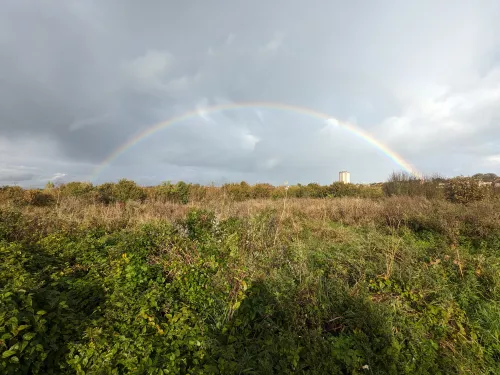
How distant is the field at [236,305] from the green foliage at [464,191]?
6.75 m

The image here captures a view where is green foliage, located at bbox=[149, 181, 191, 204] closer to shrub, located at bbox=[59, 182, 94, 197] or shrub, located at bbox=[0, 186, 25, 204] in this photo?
shrub, located at bbox=[59, 182, 94, 197]

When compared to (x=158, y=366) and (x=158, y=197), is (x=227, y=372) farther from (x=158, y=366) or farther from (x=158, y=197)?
(x=158, y=197)

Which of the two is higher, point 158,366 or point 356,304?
point 356,304

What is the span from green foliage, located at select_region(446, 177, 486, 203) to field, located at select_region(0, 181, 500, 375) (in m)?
6.75

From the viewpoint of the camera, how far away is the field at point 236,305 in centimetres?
246

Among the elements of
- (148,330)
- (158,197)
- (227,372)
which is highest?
(158,197)

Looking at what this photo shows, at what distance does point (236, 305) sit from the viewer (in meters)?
3.19

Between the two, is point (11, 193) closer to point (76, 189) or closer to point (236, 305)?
point (76, 189)

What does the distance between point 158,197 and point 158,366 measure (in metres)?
12.9

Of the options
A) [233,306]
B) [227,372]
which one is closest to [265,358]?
[227,372]

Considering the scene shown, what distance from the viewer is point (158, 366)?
241 cm

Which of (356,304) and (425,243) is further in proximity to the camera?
(425,243)

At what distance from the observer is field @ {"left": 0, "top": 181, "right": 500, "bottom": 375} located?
246 centimetres

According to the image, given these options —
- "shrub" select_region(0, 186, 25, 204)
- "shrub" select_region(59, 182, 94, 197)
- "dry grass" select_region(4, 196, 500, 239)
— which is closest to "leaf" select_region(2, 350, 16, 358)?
"dry grass" select_region(4, 196, 500, 239)
